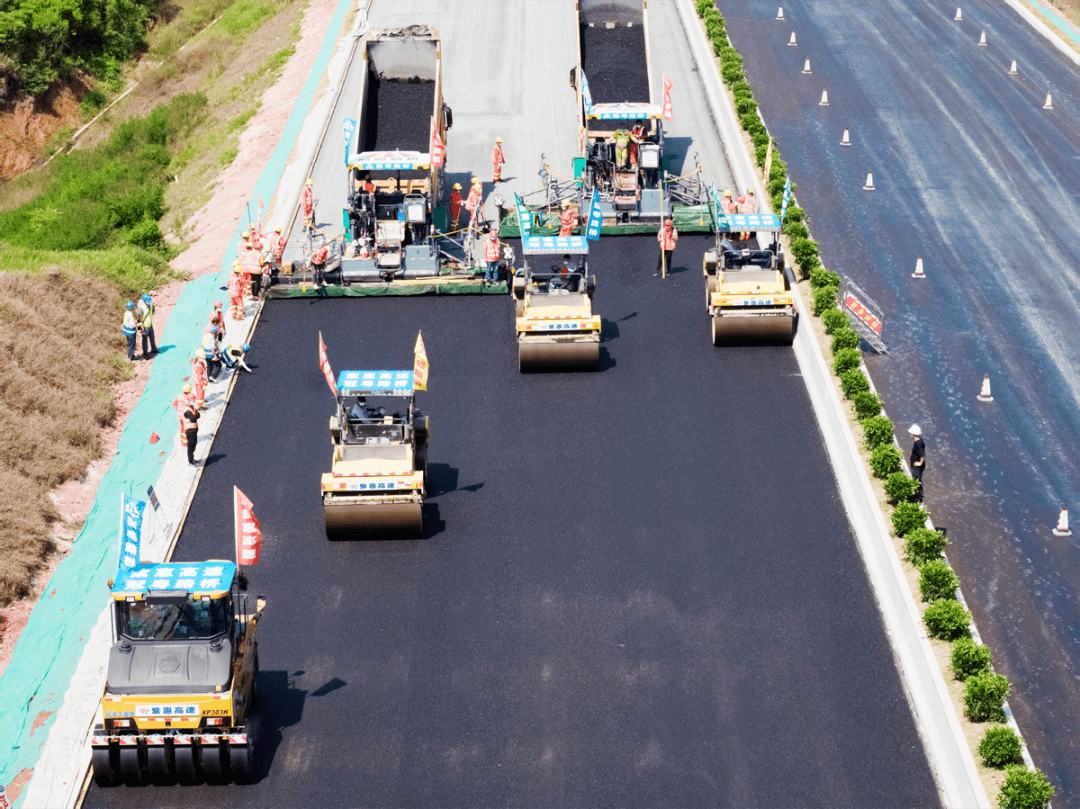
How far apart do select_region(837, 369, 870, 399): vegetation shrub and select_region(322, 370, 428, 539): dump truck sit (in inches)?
365

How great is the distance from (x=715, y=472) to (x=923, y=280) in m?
11.4

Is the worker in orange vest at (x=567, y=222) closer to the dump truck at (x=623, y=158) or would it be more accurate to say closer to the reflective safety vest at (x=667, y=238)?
the dump truck at (x=623, y=158)

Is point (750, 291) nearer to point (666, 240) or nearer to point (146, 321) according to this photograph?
point (666, 240)

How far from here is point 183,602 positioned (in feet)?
64.7

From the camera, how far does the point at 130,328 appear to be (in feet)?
112

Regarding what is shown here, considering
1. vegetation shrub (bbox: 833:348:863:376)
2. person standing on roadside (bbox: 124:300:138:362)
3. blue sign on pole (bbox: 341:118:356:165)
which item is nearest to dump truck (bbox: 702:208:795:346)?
vegetation shrub (bbox: 833:348:863:376)

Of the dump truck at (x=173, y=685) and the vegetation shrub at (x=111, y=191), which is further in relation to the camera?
the vegetation shrub at (x=111, y=191)

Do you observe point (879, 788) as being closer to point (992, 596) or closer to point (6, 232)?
point (992, 596)

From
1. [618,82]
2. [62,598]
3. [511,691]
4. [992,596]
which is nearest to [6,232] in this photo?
[618,82]

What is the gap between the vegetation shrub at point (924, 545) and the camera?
2402 cm

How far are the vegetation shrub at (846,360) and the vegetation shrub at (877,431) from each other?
2740mm

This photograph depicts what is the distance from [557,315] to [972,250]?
42.0 feet

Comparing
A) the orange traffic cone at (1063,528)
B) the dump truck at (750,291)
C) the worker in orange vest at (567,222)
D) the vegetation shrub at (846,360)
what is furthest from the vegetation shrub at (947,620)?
the worker in orange vest at (567,222)

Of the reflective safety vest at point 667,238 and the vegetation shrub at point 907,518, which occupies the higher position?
the reflective safety vest at point 667,238
